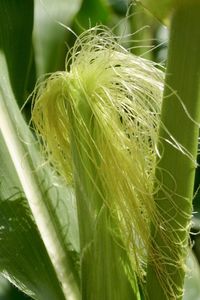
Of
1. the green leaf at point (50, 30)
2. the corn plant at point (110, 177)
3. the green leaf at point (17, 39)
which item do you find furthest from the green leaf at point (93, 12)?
the corn plant at point (110, 177)

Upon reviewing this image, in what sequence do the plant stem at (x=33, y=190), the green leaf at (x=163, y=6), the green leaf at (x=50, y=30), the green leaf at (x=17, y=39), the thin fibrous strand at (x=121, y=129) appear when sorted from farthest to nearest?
the green leaf at (x=50, y=30) < the green leaf at (x=17, y=39) < the plant stem at (x=33, y=190) < the thin fibrous strand at (x=121, y=129) < the green leaf at (x=163, y=6)

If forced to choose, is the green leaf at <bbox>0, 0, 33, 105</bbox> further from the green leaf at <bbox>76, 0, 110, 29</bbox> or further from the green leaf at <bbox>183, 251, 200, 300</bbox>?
the green leaf at <bbox>183, 251, 200, 300</bbox>

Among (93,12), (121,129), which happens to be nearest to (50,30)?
(93,12)

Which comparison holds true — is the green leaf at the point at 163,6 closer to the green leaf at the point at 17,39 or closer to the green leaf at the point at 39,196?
the green leaf at the point at 39,196

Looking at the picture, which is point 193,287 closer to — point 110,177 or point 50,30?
point 110,177

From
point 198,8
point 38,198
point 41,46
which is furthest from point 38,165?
point 198,8

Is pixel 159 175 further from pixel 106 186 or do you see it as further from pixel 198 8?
pixel 198 8

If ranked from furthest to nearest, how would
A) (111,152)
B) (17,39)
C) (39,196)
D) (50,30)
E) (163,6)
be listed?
(50,30) → (17,39) → (39,196) → (111,152) → (163,6)
